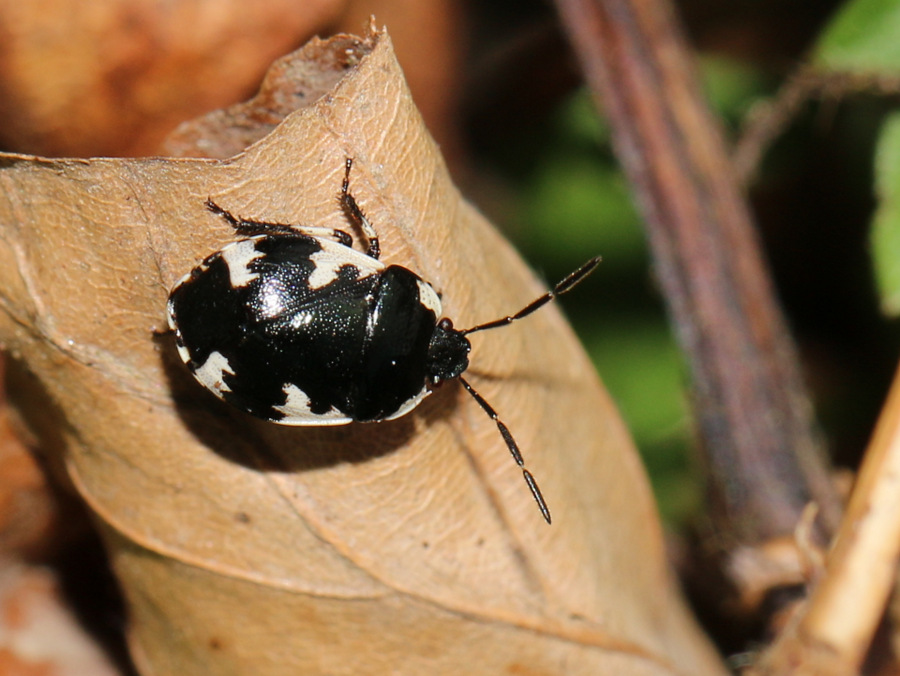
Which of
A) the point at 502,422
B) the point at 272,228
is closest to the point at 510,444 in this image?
the point at 502,422

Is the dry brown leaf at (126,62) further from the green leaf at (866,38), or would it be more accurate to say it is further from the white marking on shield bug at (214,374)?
the green leaf at (866,38)

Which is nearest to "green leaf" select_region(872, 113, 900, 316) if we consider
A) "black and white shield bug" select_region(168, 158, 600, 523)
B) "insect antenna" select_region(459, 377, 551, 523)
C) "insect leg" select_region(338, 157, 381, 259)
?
"insect antenna" select_region(459, 377, 551, 523)

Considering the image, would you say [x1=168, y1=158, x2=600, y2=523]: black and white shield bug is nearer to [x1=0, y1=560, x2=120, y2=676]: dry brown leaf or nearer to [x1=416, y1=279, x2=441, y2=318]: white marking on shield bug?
[x1=416, y1=279, x2=441, y2=318]: white marking on shield bug

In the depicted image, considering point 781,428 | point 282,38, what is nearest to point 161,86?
point 282,38

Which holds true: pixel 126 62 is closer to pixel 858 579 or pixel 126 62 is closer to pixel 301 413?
pixel 301 413

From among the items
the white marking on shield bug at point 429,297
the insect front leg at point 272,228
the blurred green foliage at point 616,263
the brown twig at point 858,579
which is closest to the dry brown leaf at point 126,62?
the insect front leg at point 272,228

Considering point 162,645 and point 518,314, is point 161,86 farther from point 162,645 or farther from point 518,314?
point 162,645
